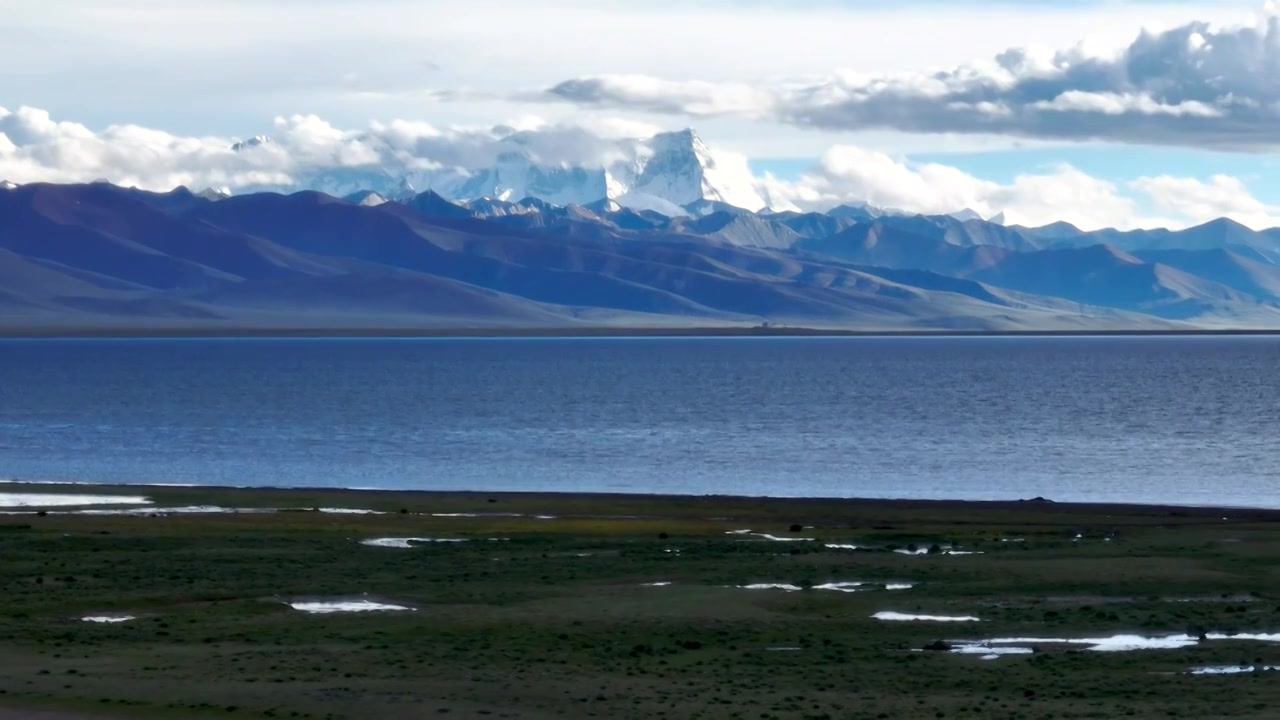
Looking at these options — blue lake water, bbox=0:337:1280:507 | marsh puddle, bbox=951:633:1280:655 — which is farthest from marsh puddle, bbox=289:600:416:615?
blue lake water, bbox=0:337:1280:507

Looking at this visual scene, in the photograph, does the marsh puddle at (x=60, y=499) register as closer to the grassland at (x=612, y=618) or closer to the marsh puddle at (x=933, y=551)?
the grassland at (x=612, y=618)

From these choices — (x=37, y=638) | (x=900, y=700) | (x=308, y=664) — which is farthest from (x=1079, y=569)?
(x=37, y=638)

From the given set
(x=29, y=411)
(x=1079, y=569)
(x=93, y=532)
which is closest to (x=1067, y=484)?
(x=1079, y=569)

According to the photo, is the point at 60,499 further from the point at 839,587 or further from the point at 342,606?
the point at 839,587

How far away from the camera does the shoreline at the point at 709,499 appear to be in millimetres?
47531

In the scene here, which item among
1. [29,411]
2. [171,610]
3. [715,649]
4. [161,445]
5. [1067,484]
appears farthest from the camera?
[29,411]

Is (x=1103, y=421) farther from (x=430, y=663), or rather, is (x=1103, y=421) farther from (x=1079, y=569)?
(x=430, y=663)

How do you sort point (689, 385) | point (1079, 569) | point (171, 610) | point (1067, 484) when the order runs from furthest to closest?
point (689, 385) → point (1067, 484) → point (1079, 569) → point (171, 610)

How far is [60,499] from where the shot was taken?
4781 centimetres

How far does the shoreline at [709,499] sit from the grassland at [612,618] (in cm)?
489

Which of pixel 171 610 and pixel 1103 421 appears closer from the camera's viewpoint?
pixel 171 610

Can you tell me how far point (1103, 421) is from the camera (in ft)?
304

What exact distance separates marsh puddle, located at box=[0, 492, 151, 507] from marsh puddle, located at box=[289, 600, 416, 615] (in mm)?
20258

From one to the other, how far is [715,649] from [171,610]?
8.60m
